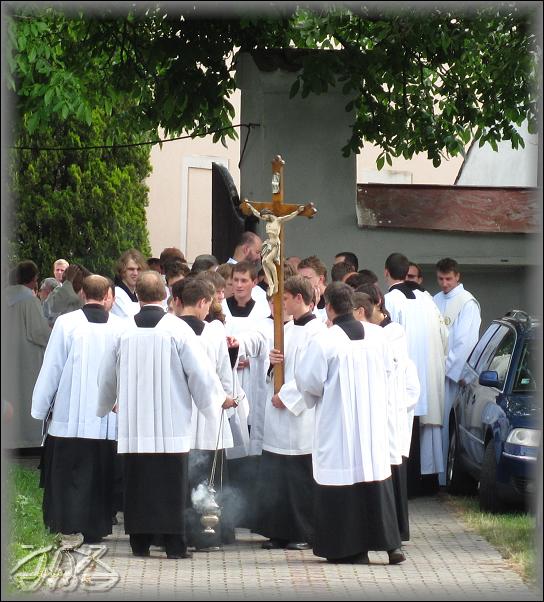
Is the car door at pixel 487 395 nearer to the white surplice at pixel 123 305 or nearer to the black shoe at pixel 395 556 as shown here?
the black shoe at pixel 395 556

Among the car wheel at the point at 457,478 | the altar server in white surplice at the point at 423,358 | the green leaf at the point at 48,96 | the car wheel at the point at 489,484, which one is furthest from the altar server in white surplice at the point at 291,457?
the green leaf at the point at 48,96

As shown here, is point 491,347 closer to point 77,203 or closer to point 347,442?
point 347,442

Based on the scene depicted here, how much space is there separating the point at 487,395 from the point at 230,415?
8.08ft

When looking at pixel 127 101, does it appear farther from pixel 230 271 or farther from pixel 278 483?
pixel 278 483

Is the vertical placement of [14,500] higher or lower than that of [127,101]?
lower

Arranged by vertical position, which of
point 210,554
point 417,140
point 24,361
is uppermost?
point 417,140

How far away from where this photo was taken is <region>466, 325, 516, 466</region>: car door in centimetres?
1096

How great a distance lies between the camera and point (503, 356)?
447 inches

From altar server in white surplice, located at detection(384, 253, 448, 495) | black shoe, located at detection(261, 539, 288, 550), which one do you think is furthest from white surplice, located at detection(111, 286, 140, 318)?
black shoe, located at detection(261, 539, 288, 550)

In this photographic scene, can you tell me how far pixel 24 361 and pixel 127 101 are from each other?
Answer: 12.5ft

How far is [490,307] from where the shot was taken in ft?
50.0

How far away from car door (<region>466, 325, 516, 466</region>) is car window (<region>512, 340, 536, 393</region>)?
4.2 inches

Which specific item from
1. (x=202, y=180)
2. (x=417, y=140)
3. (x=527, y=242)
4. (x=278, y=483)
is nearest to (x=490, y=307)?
(x=527, y=242)

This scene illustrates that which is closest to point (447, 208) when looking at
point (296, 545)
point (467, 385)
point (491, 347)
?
point (467, 385)
